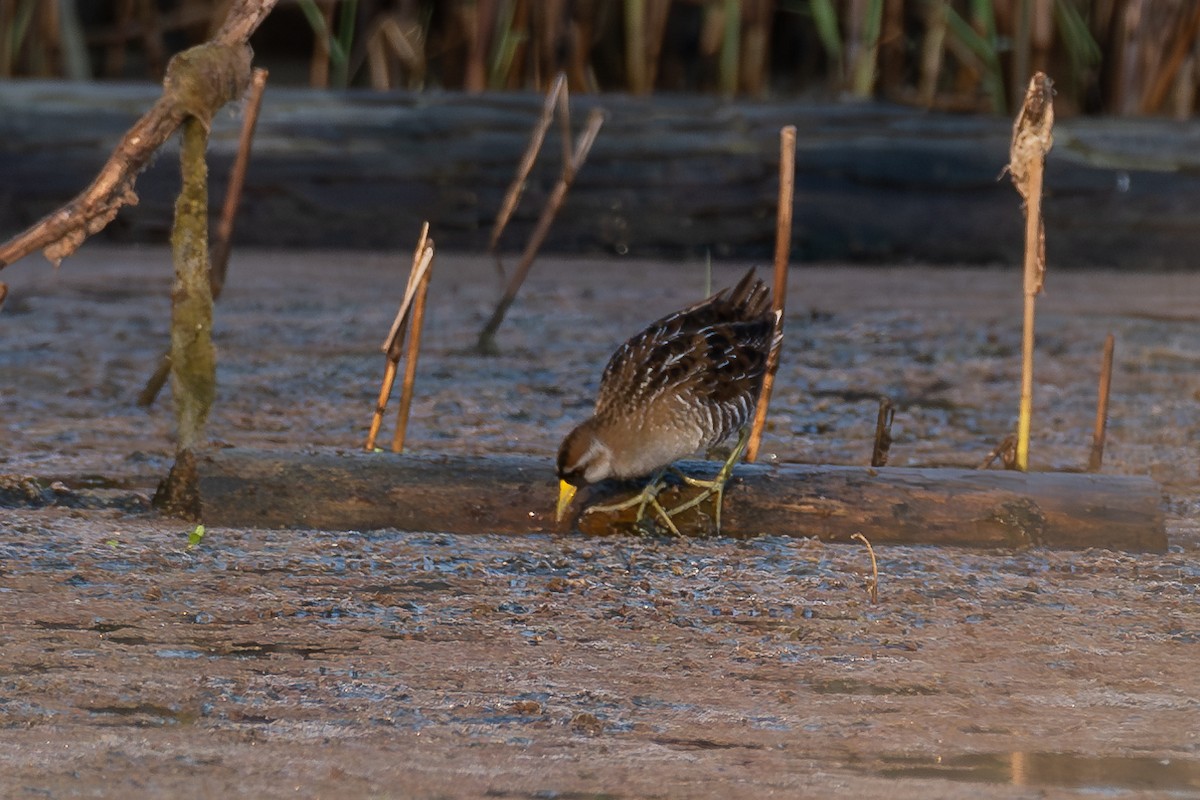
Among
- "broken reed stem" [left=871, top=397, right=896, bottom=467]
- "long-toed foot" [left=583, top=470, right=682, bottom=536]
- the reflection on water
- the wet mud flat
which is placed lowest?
the wet mud flat

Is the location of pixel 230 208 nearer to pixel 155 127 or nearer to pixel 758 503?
pixel 155 127

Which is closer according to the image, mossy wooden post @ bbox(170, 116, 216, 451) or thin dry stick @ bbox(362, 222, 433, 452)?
mossy wooden post @ bbox(170, 116, 216, 451)

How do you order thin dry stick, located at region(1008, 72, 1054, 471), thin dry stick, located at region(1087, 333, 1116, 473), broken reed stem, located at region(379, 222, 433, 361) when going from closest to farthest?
thin dry stick, located at region(1008, 72, 1054, 471), broken reed stem, located at region(379, 222, 433, 361), thin dry stick, located at region(1087, 333, 1116, 473)

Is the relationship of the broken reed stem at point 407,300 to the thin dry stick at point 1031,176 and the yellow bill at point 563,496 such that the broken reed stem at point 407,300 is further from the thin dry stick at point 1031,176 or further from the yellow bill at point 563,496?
the thin dry stick at point 1031,176

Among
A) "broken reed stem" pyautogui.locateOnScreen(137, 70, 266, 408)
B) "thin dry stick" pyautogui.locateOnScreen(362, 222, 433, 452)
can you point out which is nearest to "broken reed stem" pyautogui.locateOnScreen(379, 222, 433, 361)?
"thin dry stick" pyautogui.locateOnScreen(362, 222, 433, 452)

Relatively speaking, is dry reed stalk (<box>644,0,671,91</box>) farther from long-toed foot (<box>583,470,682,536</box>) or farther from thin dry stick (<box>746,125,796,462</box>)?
long-toed foot (<box>583,470,682,536</box>)

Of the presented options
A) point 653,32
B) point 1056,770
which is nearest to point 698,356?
point 1056,770

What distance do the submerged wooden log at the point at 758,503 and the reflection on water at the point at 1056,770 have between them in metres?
1.16

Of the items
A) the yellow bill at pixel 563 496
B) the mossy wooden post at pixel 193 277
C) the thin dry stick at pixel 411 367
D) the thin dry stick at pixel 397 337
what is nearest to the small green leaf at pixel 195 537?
the mossy wooden post at pixel 193 277

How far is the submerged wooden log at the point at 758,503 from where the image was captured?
3.51 m

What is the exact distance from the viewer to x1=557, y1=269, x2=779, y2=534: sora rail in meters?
3.55

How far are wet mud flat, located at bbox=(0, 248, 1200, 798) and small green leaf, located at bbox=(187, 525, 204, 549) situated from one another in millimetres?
22

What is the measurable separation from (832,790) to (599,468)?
4.64 feet

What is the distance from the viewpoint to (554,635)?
9.46 ft
